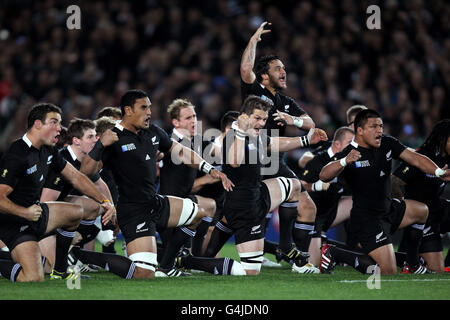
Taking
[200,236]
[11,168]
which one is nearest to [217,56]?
[200,236]

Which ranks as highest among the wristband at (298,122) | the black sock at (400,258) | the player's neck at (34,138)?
the wristband at (298,122)

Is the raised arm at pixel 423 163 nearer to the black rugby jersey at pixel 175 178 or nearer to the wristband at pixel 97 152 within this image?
the black rugby jersey at pixel 175 178

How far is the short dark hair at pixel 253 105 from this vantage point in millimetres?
8086

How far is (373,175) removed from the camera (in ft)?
26.7

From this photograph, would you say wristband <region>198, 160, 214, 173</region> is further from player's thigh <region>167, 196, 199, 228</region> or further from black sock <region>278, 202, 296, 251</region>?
black sock <region>278, 202, 296, 251</region>

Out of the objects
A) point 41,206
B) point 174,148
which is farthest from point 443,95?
point 41,206

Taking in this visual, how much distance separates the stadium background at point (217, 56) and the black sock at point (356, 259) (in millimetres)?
5398

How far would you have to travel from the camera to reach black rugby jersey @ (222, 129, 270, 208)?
8211 millimetres

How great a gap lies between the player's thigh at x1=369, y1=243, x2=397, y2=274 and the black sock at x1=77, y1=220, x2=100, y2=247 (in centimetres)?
305

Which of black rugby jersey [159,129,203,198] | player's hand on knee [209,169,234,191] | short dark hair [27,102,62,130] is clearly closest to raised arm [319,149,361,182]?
player's hand on knee [209,169,234,191]

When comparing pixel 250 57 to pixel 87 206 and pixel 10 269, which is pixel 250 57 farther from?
pixel 10 269

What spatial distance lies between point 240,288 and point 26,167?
2.30 meters

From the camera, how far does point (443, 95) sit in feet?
47.3

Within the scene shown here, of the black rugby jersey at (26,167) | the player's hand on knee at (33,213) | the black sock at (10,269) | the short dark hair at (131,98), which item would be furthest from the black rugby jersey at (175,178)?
the black sock at (10,269)
